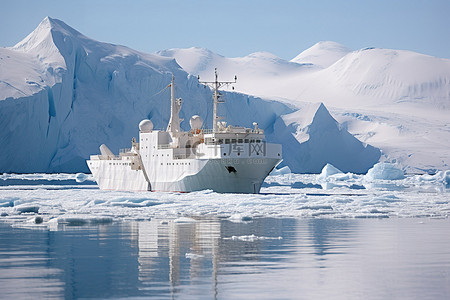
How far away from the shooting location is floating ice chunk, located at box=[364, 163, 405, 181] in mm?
47312

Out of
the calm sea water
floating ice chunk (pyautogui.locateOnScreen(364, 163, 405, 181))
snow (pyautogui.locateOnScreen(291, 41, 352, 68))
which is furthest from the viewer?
snow (pyautogui.locateOnScreen(291, 41, 352, 68))

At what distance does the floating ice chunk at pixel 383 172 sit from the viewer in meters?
47.3

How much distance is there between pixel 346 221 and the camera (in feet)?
54.4

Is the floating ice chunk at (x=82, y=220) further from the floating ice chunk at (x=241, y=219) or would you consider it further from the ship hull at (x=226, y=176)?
the ship hull at (x=226, y=176)

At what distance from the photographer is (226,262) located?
967 cm

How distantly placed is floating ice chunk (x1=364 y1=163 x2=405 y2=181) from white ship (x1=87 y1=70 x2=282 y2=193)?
58.6ft

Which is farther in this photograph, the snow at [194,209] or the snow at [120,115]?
the snow at [120,115]

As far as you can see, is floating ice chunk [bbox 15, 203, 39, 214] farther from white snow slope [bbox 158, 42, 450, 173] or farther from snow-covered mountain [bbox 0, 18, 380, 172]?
white snow slope [bbox 158, 42, 450, 173]

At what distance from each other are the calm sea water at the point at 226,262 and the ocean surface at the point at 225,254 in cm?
1

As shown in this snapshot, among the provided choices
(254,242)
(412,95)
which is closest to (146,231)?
(254,242)

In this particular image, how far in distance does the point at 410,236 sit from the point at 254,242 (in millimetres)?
3182

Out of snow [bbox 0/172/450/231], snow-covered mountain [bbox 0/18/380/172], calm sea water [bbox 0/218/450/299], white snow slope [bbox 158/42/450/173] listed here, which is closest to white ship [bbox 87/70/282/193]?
snow [bbox 0/172/450/231]

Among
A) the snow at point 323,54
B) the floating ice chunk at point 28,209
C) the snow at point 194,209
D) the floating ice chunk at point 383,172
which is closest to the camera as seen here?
the snow at point 194,209

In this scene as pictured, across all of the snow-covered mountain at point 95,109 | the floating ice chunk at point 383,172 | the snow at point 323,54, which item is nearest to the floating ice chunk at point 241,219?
the floating ice chunk at point 383,172
